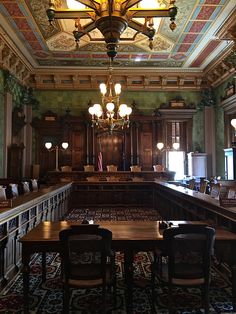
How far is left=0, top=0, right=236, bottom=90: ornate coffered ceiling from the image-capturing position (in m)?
8.89

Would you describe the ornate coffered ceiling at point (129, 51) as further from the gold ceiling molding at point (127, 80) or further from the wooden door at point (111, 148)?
the wooden door at point (111, 148)

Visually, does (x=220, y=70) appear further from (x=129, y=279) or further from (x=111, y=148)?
(x=129, y=279)

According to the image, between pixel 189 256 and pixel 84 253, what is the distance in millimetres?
934

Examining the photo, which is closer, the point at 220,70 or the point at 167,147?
the point at 220,70

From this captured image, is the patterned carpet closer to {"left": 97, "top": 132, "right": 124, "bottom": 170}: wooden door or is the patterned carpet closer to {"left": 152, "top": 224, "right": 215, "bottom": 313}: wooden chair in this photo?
{"left": 152, "top": 224, "right": 215, "bottom": 313}: wooden chair

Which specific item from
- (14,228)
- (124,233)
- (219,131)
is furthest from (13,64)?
(124,233)

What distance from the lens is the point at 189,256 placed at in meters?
2.77

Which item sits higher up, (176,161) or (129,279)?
(176,161)

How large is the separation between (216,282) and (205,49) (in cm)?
967

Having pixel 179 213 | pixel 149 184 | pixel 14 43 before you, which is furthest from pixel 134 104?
pixel 179 213

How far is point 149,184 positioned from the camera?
10.7 meters

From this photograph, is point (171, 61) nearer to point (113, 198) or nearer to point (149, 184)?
point (149, 184)

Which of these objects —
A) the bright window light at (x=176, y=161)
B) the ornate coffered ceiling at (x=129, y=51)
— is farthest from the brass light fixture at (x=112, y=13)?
the bright window light at (x=176, y=161)

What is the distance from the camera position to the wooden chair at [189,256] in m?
2.63
